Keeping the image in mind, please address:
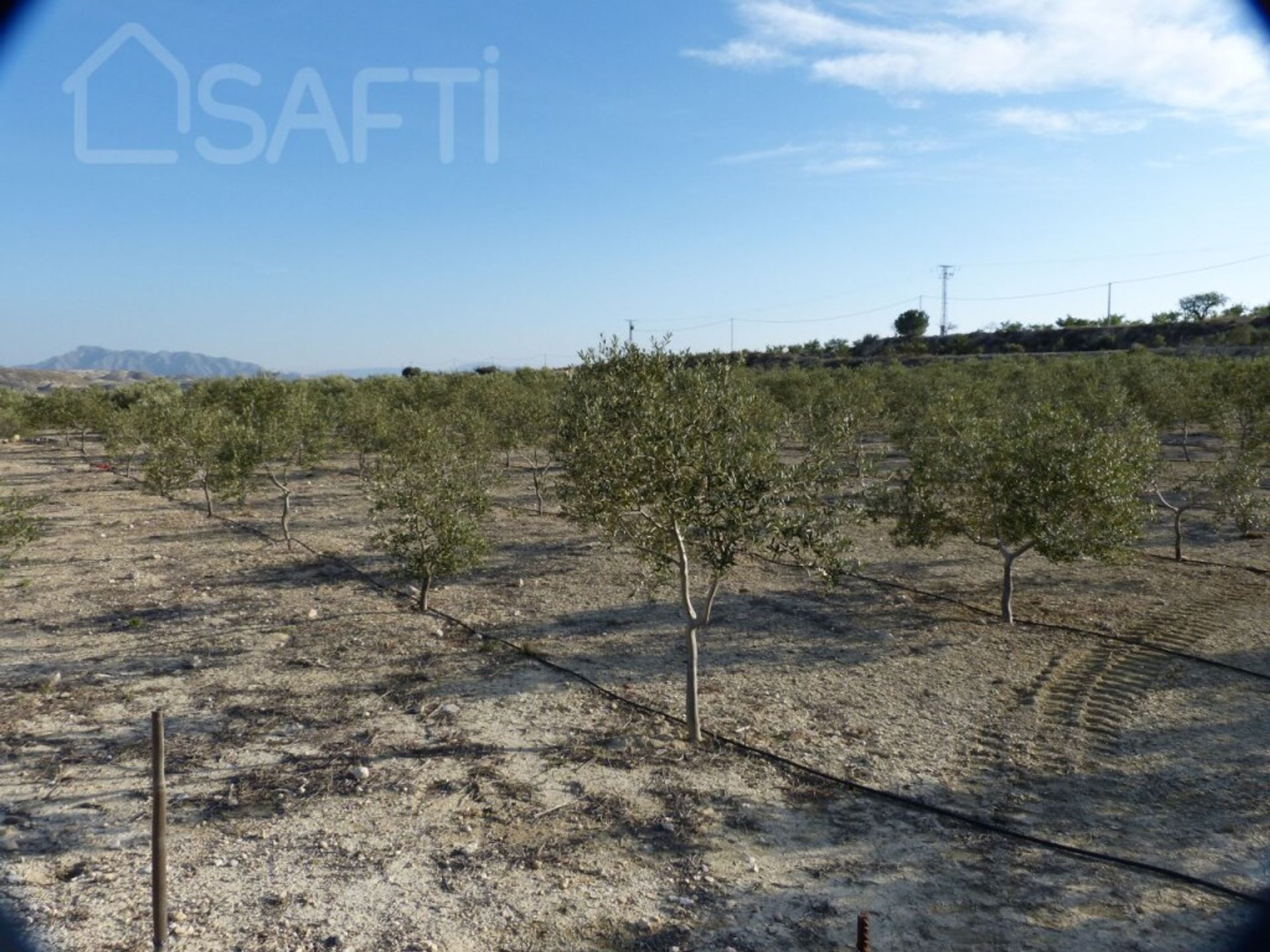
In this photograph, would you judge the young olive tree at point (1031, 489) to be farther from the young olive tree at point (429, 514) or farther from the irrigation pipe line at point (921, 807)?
the young olive tree at point (429, 514)

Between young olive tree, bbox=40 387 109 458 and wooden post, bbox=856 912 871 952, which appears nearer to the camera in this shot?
wooden post, bbox=856 912 871 952

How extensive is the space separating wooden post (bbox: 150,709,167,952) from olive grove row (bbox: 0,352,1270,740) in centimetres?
587

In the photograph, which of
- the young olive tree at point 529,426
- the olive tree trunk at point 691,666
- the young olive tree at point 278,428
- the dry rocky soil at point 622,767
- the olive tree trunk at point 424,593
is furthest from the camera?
the young olive tree at point 529,426

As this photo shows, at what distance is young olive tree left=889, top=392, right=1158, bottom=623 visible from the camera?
1529 centimetres

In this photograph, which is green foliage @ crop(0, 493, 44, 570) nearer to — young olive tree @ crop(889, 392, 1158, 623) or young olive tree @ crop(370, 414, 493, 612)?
young olive tree @ crop(370, 414, 493, 612)

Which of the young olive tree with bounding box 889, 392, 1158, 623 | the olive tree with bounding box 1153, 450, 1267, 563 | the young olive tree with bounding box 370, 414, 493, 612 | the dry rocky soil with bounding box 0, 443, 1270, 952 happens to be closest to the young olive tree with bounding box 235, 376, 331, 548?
the dry rocky soil with bounding box 0, 443, 1270, 952

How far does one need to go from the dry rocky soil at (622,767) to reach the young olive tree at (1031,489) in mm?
1937

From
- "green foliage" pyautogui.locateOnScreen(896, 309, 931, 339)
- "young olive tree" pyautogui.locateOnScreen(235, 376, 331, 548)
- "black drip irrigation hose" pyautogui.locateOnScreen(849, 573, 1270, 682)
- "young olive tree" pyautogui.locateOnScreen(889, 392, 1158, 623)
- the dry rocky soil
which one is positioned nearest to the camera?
the dry rocky soil

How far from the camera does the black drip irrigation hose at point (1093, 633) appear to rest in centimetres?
1398

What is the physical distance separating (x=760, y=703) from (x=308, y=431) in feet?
70.2

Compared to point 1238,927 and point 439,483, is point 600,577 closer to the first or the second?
point 439,483

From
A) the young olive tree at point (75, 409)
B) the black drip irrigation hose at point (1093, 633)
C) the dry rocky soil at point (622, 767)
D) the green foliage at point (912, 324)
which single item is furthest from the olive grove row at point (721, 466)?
the green foliage at point (912, 324)

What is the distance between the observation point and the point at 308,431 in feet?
94.2

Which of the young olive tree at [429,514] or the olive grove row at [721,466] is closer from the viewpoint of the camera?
the olive grove row at [721,466]
